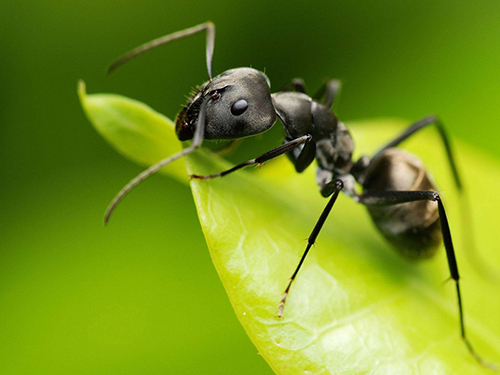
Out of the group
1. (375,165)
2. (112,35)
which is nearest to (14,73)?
(112,35)

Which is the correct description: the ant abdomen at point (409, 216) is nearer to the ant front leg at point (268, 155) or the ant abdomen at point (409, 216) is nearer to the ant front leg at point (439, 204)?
the ant front leg at point (439, 204)

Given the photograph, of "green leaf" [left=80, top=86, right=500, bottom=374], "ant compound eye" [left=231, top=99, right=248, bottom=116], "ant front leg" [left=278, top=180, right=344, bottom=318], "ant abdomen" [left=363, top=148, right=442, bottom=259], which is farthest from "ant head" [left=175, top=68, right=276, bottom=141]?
"ant abdomen" [left=363, top=148, right=442, bottom=259]

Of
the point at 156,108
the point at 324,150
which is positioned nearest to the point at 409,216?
the point at 324,150

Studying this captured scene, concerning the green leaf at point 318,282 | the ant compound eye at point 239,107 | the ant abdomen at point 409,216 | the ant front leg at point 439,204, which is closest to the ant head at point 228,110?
the ant compound eye at point 239,107

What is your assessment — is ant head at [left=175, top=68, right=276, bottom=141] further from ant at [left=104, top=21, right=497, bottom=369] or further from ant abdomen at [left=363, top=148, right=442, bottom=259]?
ant abdomen at [left=363, top=148, right=442, bottom=259]

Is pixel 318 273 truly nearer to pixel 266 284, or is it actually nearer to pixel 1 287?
pixel 266 284

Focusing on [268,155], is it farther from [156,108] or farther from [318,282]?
[156,108]
